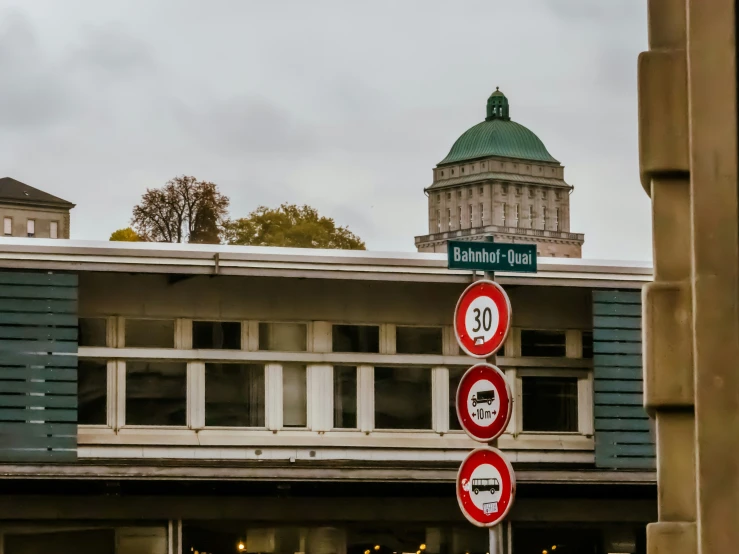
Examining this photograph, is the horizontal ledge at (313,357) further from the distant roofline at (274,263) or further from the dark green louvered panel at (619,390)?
the distant roofline at (274,263)

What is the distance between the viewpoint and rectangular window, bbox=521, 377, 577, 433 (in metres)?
19.3

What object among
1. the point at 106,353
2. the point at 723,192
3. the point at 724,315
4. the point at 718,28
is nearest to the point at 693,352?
the point at 724,315

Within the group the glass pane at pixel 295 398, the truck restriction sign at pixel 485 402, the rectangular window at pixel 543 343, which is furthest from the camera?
the rectangular window at pixel 543 343

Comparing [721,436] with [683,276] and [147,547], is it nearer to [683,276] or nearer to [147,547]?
[683,276]

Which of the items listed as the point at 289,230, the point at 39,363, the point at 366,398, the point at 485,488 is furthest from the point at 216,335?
the point at 289,230

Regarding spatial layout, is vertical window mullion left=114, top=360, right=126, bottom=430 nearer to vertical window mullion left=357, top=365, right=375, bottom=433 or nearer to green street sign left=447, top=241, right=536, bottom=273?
→ vertical window mullion left=357, top=365, right=375, bottom=433

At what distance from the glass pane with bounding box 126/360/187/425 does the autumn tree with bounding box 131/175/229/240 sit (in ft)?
231

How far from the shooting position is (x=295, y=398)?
18.7 metres

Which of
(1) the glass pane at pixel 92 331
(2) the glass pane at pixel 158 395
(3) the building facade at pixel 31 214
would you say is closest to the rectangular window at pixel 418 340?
(2) the glass pane at pixel 158 395

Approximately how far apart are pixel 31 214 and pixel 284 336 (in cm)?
12108

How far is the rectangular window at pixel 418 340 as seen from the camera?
1889 cm

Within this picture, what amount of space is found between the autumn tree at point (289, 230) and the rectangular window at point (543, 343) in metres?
64.6

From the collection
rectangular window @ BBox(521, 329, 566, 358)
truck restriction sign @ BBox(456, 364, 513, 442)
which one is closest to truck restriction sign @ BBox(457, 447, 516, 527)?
truck restriction sign @ BBox(456, 364, 513, 442)

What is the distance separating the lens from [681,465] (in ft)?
11.7
